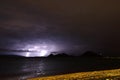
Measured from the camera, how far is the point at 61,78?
42.4 ft

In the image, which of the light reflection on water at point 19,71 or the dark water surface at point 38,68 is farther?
the dark water surface at point 38,68

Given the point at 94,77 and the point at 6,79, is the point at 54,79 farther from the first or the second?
the point at 6,79

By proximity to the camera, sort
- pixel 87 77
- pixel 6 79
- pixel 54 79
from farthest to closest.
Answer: pixel 6 79, pixel 87 77, pixel 54 79

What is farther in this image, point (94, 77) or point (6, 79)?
point (6, 79)

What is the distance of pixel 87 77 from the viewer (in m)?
13.4

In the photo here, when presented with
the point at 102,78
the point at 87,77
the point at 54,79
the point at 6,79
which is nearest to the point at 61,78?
the point at 54,79

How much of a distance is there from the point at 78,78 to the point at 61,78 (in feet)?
3.78

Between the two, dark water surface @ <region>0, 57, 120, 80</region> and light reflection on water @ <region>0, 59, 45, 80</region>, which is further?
dark water surface @ <region>0, 57, 120, 80</region>

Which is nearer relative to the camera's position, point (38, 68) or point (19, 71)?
point (19, 71)

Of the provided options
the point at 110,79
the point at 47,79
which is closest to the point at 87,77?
the point at 110,79

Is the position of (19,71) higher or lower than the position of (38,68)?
lower

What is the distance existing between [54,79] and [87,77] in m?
2.37

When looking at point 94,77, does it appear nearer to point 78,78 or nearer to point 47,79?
point 78,78

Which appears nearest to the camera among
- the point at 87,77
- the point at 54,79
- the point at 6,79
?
the point at 54,79
